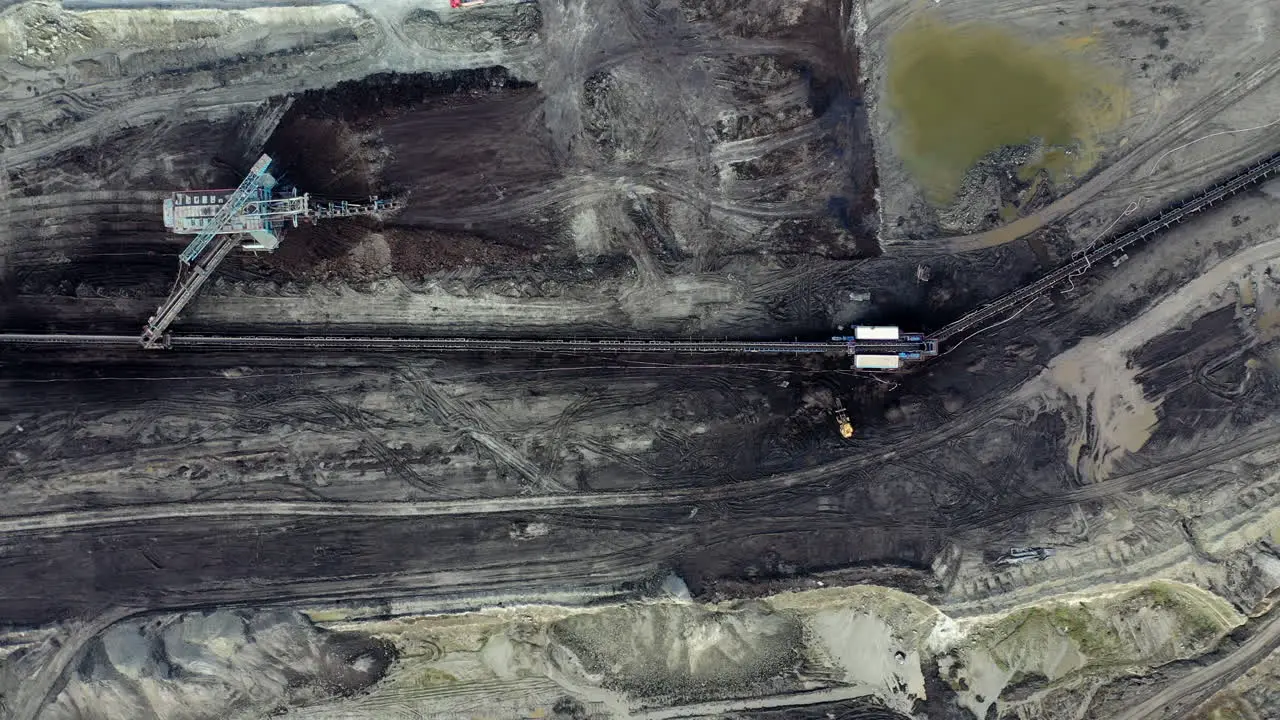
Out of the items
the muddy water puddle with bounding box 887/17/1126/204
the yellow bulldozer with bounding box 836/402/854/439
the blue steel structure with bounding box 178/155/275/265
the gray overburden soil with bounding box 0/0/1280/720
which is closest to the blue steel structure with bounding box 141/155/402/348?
the blue steel structure with bounding box 178/155/275/265

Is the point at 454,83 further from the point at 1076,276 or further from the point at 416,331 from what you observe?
the point at 1076,276

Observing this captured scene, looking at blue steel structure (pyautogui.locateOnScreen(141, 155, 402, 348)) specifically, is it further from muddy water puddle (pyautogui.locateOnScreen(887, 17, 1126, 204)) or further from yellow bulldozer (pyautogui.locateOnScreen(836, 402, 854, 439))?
muddy water puddle (pyautogui.locateOnScreen(887, 17, 1126, 204))

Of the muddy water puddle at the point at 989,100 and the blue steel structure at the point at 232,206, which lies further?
the muddy water puddle at the point at 989,100

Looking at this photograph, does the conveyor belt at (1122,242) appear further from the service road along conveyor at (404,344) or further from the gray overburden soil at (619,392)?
the service road along conveyor at (404,344)

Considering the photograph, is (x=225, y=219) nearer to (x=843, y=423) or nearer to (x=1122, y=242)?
(x=843, y=423)

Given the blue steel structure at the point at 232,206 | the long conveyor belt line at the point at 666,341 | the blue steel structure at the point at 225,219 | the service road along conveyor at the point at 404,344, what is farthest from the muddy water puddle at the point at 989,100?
the blue steel structure at the point at 232,206

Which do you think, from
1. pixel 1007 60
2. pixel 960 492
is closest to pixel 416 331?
pixel 960 492
